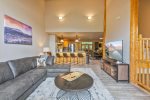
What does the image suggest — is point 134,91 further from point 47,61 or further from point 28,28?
point 28,28

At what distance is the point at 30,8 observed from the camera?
569 centimetres

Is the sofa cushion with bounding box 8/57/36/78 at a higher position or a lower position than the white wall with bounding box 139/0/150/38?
lower

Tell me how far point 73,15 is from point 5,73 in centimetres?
640

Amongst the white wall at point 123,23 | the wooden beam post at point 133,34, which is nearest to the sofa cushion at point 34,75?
the wooden beam post at point 133,34

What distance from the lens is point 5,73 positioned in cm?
297

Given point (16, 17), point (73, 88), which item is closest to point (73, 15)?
point (16, 17)

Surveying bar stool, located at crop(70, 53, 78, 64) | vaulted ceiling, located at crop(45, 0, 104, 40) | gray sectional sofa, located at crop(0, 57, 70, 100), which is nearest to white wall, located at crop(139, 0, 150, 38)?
vaulted ceiling, located at crop(45, 0, 104, 40)

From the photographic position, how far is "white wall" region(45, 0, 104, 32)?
8.45 m

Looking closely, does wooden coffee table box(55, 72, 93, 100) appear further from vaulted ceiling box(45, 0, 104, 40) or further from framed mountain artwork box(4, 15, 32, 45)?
vaulted ceiling box(45, 0, 104, 40)

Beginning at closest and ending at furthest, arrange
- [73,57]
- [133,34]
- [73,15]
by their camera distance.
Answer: [133,34]
[73,15]
[73,57]

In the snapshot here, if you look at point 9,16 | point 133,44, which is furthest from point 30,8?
point 133,44

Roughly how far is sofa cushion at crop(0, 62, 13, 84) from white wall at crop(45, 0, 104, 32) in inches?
220

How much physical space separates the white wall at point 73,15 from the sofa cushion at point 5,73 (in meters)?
5.60

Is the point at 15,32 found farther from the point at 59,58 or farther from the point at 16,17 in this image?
the point at 59,58
